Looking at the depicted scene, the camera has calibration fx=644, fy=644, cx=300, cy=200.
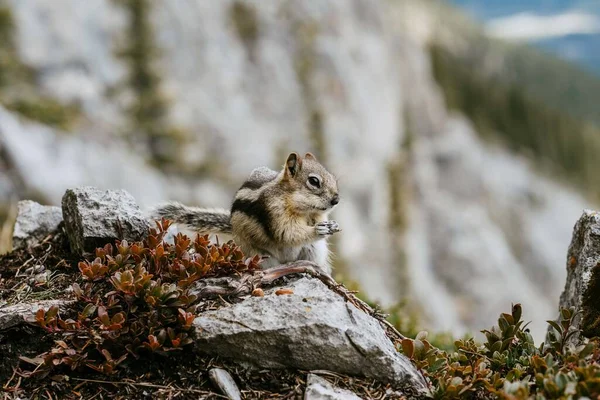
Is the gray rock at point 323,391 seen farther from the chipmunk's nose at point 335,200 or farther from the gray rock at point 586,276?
the chipmunk's nose at point 335,200

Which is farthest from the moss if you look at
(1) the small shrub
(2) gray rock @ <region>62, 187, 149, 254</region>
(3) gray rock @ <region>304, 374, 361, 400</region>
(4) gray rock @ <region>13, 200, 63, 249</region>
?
(4) gray rock @ <region>13, 200, 63, 249</region>

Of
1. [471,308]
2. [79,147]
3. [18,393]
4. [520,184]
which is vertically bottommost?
[18,393]

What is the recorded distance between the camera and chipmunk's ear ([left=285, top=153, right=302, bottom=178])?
6.04 m

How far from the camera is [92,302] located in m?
4.18

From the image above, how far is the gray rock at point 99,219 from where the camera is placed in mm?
4852

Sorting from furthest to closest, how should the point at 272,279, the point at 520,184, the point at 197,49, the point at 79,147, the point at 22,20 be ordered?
the point at 520,184
the point at 197,49
the point at 22,20
the point at 79,147
the point at 272,279

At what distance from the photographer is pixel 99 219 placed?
16.0ft

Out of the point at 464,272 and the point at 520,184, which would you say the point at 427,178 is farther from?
the point at 520,184

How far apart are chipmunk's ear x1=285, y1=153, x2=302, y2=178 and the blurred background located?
2163 mm

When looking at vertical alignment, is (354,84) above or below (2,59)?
above

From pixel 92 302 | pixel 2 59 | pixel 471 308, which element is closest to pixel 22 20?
pixel 2 59

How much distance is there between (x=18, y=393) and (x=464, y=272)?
46249 millimetres

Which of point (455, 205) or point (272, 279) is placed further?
point (455, 205)

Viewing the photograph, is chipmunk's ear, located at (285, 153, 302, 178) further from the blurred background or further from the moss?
the moss
